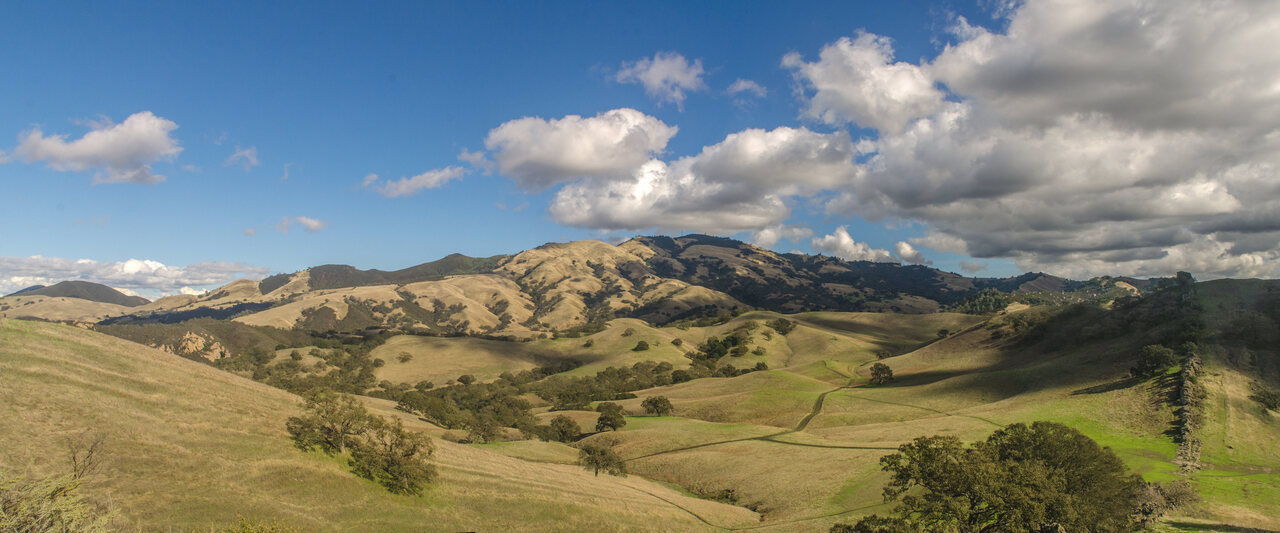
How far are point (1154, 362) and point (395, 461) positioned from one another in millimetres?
101982

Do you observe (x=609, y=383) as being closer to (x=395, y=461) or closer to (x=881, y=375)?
(x=881, y=375)

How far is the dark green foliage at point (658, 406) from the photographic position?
4316 inches

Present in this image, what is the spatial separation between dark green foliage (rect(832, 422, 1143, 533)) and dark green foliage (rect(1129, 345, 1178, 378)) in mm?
58265

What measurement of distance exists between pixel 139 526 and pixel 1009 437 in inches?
2069

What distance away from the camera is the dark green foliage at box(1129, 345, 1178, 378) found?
7669 centimetres

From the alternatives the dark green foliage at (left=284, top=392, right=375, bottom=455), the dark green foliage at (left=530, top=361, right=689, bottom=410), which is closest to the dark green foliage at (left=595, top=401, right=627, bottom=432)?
the dark green foliage at (left=530, top=361, right=689, bottom=410)

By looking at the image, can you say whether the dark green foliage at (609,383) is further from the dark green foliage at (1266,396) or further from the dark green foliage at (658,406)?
the dark green foliage at (1266,396)

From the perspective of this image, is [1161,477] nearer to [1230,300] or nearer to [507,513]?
[507,513]

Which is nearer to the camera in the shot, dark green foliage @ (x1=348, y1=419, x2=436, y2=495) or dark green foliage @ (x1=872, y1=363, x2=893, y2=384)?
dark green foliage @ (x1=348, y1=419, x2=436, y2=495)

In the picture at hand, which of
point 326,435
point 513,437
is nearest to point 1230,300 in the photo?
point 513,437

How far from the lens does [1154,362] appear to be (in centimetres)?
7700

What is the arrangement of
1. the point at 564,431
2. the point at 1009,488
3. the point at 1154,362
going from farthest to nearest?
the point at 564,431 < the point at 1154,362 < the point at 1009,488

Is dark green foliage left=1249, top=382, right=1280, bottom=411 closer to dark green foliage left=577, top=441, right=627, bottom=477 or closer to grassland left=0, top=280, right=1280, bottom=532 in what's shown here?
grassland left=0, top=280, right=1280, bottom=532

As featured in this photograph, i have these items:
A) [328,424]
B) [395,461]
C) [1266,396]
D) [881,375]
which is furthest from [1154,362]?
[328,424]
